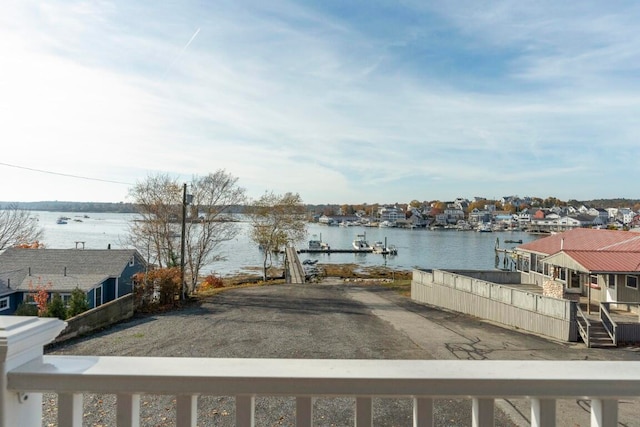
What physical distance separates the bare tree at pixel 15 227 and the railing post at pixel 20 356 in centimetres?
2723

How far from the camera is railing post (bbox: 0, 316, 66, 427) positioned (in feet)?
3.14

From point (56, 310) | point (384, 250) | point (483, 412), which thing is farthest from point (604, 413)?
point (384, 250)

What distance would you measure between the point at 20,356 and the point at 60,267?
64.9 feet

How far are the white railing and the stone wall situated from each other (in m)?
9.76

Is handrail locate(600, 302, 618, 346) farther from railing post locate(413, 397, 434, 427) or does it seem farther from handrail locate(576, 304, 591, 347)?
railing post locate(413, 397, 434, 427)

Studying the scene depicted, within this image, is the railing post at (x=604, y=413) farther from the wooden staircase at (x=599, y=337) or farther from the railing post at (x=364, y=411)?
the wooden staircase at (x=599, y=337)

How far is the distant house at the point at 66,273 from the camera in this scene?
51.2ft

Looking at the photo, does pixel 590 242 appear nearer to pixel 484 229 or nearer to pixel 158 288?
pixel 158 288

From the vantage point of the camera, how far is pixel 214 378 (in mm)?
988

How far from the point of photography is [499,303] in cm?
1279

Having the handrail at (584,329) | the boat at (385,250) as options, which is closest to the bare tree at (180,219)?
the handrail at (584,329)

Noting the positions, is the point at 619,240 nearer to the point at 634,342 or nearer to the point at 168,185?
the point at 634,342

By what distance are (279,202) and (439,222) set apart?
276 feet

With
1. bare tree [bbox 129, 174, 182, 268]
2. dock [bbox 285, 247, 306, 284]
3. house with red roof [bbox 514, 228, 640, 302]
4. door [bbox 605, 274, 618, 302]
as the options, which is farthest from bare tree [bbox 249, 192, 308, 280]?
door [bbox 605, 274, 618, 302]
